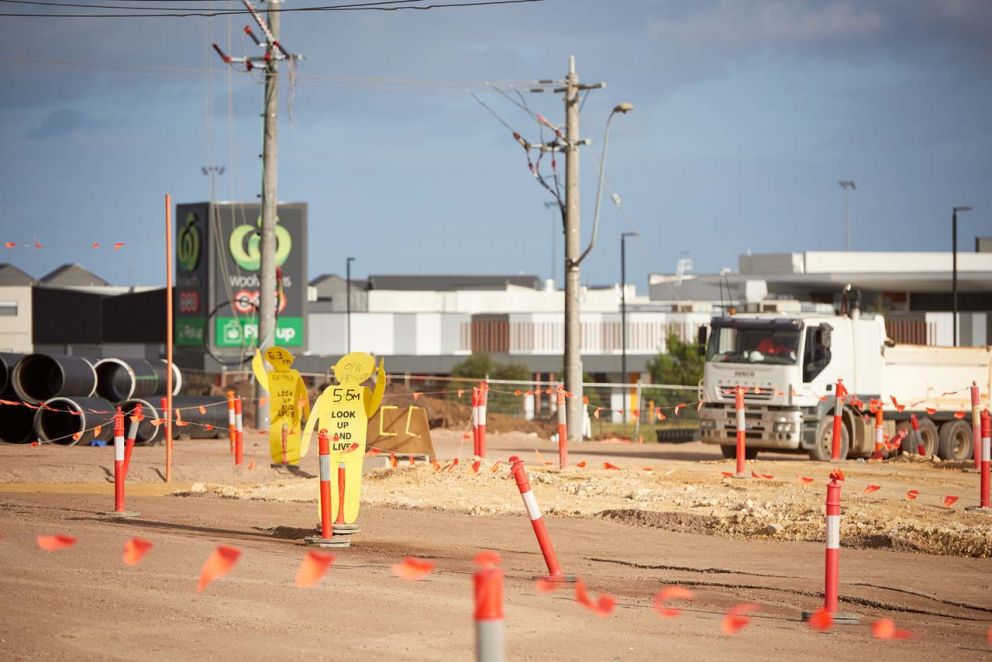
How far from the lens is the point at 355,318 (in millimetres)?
86562

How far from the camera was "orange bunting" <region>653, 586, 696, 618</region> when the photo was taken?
1029 centimetres

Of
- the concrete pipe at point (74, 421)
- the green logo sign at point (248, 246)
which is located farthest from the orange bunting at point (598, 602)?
the green logo sign at point (248, 246)

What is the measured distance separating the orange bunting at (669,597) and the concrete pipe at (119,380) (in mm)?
19427

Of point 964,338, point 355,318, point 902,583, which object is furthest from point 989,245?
point 902,583

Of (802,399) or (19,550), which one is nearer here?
(19,550)

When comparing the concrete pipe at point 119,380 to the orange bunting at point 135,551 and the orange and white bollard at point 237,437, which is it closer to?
the orange and white bollard at point 237,437

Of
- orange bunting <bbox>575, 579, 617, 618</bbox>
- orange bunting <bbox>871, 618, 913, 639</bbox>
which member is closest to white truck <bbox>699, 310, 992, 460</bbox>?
orange bunting <bbox>575, 579, 617, 618</bbox>

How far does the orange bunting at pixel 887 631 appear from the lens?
980cm

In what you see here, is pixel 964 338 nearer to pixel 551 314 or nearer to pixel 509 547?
pixel 551 314

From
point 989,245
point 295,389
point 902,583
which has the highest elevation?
point 989,245

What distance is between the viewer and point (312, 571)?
36.5ft

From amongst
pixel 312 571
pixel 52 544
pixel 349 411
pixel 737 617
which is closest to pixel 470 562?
pixel 312 571

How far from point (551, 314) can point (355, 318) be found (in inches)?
481

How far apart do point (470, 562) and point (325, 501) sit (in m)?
1.62
